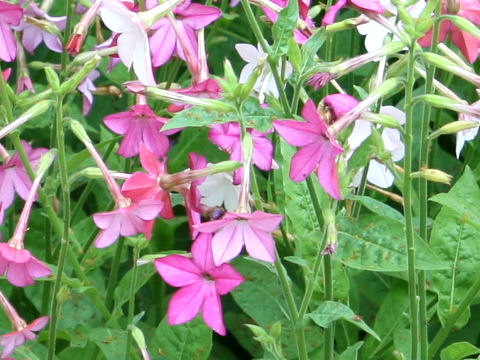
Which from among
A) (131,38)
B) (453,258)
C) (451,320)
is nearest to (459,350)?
(451,320)

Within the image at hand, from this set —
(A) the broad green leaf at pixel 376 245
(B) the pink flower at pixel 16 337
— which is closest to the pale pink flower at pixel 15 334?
(B) the pink flower at pixel 16 337

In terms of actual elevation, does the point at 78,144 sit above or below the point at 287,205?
below

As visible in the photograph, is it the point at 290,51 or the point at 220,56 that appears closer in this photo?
the point at 290,51

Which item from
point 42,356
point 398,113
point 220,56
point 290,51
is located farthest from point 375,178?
point 220,56

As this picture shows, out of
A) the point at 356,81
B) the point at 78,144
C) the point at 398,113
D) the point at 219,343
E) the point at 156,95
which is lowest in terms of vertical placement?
the point at 219,343

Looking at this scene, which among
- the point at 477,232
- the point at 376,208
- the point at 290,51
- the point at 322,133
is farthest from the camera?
the point at 477,232

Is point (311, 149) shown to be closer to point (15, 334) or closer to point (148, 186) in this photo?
point (148, 186)

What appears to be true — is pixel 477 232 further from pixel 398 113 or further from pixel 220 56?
pixel 220 56
